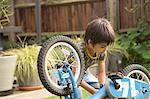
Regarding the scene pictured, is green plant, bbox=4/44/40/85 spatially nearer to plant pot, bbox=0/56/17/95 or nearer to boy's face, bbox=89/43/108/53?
plant pot, bbox=0/56/17/95

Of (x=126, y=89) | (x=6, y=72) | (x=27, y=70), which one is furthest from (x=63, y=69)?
(x=27, y=70)

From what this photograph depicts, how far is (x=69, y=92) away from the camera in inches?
87.9

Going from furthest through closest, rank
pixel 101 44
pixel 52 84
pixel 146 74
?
pixel 146 74 → pixel 101 44 → pixel 52 84

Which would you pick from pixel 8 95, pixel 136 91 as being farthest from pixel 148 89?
pixel 8 95

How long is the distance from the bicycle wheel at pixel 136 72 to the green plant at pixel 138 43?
3.09 m

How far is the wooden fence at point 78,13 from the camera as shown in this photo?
682 cm

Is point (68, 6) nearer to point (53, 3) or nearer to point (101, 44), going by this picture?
point (53, 3)

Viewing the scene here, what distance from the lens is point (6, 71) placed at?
13.6 feet

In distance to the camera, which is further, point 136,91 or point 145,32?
point 145,32

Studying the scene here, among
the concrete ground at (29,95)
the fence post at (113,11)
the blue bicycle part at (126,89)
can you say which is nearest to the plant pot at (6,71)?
the concrete ground at (29,95)

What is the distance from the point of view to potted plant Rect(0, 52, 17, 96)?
13.5 feet

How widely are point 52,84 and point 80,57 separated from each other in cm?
28

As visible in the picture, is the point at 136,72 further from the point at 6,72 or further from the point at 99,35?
the point at 6,72

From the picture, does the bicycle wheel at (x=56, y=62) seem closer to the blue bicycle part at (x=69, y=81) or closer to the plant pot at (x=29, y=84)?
the blue bicycle part at (x=69, y=81)
